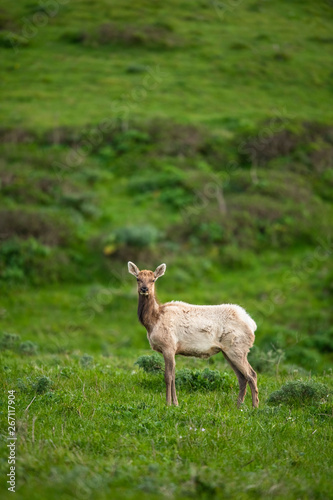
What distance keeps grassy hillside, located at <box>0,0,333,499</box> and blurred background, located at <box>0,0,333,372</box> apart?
140 millimetres

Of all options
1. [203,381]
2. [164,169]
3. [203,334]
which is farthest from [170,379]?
[164,169]

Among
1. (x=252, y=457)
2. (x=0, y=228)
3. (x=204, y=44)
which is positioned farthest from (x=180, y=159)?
(x=252, y=457)

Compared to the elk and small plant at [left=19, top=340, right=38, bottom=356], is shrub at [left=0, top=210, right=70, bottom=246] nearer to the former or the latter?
small plant at [left=19, top=340, right=38, bottom=356]

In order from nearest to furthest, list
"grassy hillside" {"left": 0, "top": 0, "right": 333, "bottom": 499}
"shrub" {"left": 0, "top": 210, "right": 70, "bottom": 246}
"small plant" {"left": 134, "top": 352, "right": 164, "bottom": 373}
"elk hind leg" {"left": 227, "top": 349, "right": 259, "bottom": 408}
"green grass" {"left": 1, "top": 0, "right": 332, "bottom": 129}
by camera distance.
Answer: "grassy hillside" {"left": 0, "top": 0, "right": 333, "bottom": 499}
"elk hind leg" {"left": 227, "top": 349, "right": 259, "bottom": 408}
"small plant" {"left": 134, "top": 352, "right": 164, "bottom": 373}
"shrub" {"left": 0, "top": 210, "right": 70, "bottom": 246}
"green grass" {"left": 1, "top": 0, "right": 332, "bottom": 129}

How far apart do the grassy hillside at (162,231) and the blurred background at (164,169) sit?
14cm

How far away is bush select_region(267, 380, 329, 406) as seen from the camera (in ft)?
28.7

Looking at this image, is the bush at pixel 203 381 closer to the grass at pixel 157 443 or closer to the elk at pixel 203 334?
the grass at pixel 157 443

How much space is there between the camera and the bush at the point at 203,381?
9789mm

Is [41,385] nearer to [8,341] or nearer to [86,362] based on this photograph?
[86,362]

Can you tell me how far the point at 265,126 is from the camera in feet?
130

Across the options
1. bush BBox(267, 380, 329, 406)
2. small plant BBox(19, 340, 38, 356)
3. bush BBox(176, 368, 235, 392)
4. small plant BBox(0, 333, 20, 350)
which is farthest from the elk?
small plant BBox(0, 333, 20, 350)

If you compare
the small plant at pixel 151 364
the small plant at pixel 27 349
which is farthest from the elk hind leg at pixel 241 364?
the small plant at pixel 27 349

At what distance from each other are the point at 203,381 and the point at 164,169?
25.9 meters

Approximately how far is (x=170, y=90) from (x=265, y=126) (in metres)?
12.8
